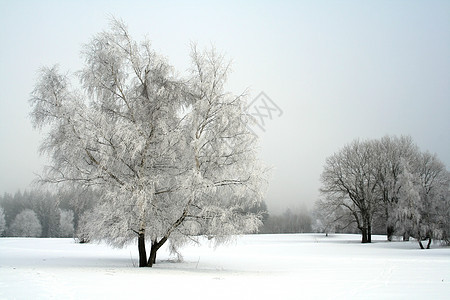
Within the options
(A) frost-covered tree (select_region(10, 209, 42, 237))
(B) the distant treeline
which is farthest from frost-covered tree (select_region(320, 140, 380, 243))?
(A) frost-covered tree (select_region(10, 209, 42, 237))

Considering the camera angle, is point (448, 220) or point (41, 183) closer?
point (41, 183)

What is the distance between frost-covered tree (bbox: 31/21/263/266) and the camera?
1413 centimetres

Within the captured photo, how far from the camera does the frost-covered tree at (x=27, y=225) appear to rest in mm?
77619

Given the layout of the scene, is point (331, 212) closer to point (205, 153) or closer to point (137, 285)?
point (205, 153)

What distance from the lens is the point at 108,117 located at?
1595cm

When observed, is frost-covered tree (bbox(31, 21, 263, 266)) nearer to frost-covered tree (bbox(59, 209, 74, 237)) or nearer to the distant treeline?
the distant treeline

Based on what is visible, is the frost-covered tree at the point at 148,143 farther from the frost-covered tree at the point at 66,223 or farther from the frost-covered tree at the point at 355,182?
the frost-covered tree at the point at 66,223

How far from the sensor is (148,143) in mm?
14945

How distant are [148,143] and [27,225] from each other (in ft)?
249

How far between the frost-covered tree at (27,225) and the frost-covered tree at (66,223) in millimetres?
4626

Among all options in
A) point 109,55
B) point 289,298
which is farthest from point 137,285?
point 109,55

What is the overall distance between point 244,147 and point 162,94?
4169 millimetres

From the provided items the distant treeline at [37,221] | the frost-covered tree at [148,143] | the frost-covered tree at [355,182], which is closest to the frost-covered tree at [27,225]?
the distant treeline at [37,221]

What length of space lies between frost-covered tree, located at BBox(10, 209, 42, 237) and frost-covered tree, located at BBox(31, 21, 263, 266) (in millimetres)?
72820
